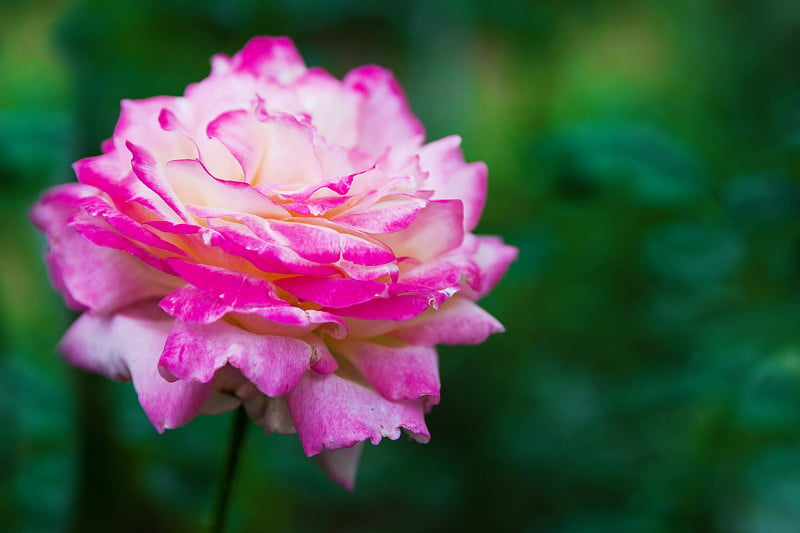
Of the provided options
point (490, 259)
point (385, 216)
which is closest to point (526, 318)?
point (490, 259)

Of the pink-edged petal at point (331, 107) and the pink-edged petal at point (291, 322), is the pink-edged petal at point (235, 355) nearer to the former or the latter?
the pink-edged petal at point (291, 322)

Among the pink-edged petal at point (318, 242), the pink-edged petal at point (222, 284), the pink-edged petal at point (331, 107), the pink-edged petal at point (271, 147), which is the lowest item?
the pink-edged petal at point (222, 284)

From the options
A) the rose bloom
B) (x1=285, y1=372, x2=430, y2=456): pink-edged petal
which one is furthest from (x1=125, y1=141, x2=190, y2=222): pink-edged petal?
(x1=285, y1=372, x2=430, y2=456): pink-edged petal

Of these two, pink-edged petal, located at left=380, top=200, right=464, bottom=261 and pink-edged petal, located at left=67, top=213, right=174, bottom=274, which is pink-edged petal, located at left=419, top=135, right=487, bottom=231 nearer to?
pink-edged petal, located at left=380, top=200, right=464, bottom=261

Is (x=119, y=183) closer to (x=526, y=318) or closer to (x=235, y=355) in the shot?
(x=235, y=355)

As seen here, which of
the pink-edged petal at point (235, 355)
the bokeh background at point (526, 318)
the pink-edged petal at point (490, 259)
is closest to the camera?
the pink-edged petal at point (235, 355)

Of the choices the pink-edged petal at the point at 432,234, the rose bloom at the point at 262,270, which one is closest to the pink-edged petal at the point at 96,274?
the rose bloom at the point at 262,270
